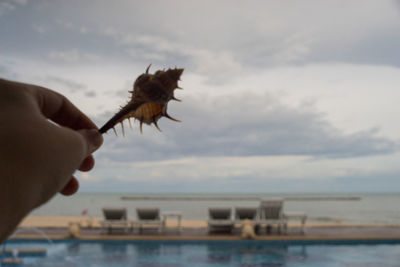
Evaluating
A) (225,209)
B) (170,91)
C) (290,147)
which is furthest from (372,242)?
(290,147)

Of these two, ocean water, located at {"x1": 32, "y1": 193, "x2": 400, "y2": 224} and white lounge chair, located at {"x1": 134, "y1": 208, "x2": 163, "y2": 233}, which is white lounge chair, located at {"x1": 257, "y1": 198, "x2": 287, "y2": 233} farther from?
white lounge chair, located at {"x1": 134, "y1": 208, "x2": 163, "y2": 233}

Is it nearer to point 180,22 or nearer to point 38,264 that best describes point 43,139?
point 180,22

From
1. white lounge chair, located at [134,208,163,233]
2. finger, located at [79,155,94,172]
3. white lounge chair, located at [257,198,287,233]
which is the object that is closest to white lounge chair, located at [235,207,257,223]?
white lounge chair, located at [257,198,287,233]

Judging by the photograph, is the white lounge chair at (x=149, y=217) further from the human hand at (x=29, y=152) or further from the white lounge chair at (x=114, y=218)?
the human hand at (x=29, y=152)

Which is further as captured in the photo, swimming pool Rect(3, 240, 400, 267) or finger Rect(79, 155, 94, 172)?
swimming pool Rect(3, 240, 400, 267)

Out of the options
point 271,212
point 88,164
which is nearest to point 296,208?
point 271,212

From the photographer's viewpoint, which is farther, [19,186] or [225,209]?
[225,209]

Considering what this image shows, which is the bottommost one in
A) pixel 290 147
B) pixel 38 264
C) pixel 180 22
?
pixel 38 264
